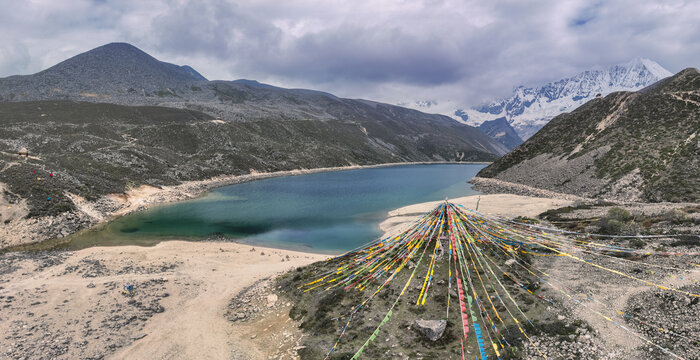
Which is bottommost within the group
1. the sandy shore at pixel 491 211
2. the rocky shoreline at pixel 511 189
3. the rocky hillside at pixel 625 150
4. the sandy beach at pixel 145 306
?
the sandy beach at pixel 145 306

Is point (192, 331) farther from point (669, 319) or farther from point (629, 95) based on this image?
point (629, 95)

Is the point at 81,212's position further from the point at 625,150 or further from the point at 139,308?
the point at 625,150

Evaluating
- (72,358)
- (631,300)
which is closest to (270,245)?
(72,358)

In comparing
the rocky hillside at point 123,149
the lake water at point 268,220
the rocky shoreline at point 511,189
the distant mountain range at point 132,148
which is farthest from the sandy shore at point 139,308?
the rocky shoreline at point 511,189

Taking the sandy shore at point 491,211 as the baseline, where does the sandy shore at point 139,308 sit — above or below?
below

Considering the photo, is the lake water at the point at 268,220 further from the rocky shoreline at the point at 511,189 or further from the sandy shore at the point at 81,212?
the rocky shoreline at the point at 511,189

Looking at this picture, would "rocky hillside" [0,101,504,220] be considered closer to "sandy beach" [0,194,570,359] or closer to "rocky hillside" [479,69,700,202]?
"sandy beach" [0,194,570,359]
